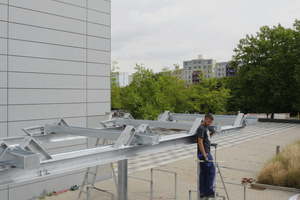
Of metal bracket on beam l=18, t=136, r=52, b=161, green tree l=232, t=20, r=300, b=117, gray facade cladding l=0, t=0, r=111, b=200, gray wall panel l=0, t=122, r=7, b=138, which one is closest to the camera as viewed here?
metal bracket on beam l=18, t=136, r=52, b=161

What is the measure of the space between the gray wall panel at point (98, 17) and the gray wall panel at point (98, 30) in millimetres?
141

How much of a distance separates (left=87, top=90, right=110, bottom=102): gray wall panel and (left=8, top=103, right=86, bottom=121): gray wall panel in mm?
402

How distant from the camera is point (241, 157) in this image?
44.9 ft

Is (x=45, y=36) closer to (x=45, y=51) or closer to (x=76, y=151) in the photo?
(x=45, y=51)

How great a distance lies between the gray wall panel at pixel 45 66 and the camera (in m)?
7.33

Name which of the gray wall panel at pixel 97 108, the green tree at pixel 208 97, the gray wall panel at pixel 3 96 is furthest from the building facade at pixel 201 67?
the gray wall panel at pixel 3 96

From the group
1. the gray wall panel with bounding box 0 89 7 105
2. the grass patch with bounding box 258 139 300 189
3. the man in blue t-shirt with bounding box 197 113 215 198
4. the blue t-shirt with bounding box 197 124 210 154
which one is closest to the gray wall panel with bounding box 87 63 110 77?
the gray wall panel with bounding box 0 89 7 105

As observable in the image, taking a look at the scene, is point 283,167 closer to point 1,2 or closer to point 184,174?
point 184,174

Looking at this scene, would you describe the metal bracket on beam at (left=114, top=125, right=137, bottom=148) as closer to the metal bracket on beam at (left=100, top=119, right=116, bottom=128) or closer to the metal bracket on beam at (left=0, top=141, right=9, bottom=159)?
the metal bracket on beam at (left=0, top=141, right=9, bottom=159)

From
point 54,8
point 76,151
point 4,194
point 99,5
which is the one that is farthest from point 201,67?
point 76,151

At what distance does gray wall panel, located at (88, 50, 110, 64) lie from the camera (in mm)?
9146

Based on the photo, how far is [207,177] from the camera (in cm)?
502

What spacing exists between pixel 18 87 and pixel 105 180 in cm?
431

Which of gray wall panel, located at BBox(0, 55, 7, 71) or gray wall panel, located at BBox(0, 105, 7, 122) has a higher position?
gray wall panel, located at BBox(0, 55, 7, 71)
